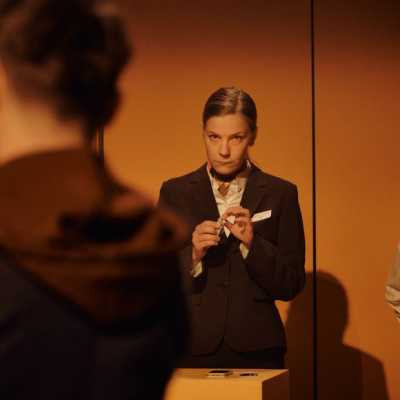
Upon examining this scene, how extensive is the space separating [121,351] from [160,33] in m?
3.79

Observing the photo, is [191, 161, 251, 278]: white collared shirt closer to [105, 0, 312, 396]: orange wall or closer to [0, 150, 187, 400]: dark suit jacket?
[105, 0, 312, 396]: orange wall

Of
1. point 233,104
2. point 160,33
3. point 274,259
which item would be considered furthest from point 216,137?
point 160,33

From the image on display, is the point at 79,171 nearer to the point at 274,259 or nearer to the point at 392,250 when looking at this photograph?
the point at 274,259

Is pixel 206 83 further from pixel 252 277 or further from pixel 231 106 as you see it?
pixel 252 277

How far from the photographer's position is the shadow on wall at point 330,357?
15.3 ft

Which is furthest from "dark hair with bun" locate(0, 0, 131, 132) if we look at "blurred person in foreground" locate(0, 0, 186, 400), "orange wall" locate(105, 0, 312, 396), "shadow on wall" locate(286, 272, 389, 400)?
"shadow on wall" locate(286, 272, 389, 400)

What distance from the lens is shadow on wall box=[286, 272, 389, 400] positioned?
468 centimetres

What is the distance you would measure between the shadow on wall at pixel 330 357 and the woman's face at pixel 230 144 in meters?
0.87

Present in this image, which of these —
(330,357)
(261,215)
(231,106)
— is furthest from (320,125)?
(330,357)

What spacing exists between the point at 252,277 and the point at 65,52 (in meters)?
2.97

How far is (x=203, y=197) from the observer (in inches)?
164

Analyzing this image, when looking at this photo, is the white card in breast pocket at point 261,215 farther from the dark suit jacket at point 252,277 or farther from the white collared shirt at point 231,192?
the white collared shirt at point 231,192

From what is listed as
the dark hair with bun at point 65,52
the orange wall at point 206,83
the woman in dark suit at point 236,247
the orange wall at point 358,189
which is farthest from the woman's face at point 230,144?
the dark hair with bun at point 65,52

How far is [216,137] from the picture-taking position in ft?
13.6
